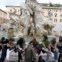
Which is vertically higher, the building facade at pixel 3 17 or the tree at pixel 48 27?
the building facade at pixel 3 17

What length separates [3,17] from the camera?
583 centimetres

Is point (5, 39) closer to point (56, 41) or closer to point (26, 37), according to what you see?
point (26, 37)

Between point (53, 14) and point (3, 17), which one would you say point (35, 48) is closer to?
point (53, 14)

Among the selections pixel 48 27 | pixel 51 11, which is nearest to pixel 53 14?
pixel 51 11

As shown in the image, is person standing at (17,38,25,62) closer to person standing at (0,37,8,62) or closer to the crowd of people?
the crowd of people

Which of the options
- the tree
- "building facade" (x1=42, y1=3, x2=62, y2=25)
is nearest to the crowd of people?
the tree

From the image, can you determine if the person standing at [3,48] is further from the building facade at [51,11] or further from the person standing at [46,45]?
the person standing at [46,45]

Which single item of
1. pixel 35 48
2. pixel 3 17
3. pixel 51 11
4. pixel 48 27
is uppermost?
pixel 51 11

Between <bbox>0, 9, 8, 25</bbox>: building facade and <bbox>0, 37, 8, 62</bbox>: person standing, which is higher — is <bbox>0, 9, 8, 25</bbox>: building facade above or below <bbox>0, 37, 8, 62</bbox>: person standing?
above

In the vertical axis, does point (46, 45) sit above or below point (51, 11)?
below

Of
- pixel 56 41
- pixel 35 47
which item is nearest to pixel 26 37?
pixel 35 47

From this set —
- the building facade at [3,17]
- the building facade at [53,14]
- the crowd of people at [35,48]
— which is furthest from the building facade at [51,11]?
the crowd of people at [35,48]

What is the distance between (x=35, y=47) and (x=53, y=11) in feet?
2.90

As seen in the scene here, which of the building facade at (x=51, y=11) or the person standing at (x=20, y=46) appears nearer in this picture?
the person standing at (x=20, y=46)
